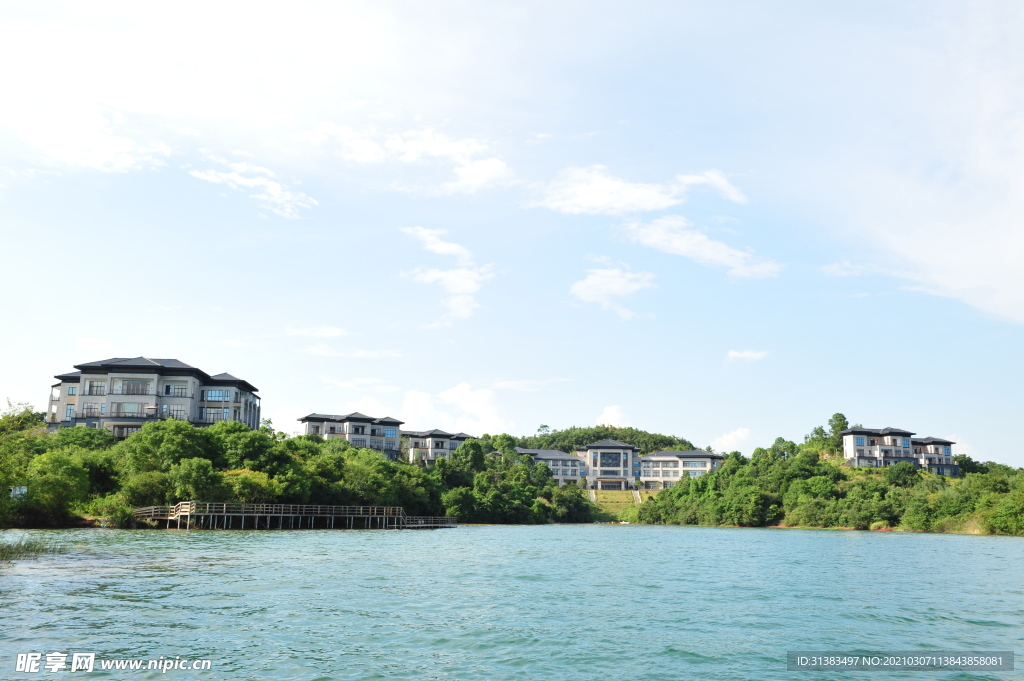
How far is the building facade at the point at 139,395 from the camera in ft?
289

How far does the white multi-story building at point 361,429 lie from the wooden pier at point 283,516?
48763 millimetres

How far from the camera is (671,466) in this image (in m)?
164

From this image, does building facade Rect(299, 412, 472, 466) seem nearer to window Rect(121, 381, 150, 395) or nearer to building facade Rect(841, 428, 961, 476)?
window Rect(121, 381, 150, 395)

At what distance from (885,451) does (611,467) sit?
5488 cm

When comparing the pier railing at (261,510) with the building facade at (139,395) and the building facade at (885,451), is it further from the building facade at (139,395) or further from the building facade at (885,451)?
the building facade at (885,451)

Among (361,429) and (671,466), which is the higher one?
(361,429)

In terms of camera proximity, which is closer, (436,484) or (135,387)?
(135,387)

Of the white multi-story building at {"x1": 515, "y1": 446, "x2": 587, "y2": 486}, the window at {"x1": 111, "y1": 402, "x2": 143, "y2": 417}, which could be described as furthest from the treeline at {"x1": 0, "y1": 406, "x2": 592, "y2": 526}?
the white multi-story building at {"x1": 515, "y1": 446, "x2": 587, "y2": 486}

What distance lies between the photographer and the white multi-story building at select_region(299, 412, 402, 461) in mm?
133375

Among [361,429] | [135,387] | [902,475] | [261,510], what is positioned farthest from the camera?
[361,429]

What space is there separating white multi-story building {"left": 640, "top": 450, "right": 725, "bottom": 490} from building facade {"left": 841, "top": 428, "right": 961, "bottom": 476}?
3254cm

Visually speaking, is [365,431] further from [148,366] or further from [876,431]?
[876,431]

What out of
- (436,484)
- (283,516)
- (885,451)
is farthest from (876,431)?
(283,516)

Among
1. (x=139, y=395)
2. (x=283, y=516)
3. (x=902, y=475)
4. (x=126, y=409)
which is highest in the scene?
(x=139, y=395)
